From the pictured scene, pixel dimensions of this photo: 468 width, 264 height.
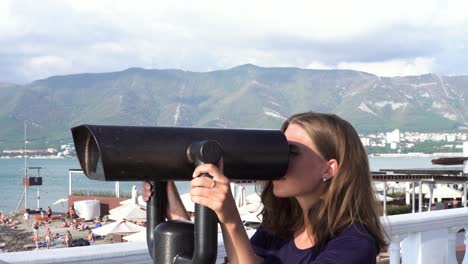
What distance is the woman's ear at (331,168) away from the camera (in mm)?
1664

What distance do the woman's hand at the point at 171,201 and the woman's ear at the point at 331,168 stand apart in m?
0.36

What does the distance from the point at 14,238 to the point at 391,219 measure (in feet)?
122

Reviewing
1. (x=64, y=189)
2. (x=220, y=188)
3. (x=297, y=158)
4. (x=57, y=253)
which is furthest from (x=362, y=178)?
(x=64, y=189)

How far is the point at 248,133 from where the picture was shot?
1.41 m

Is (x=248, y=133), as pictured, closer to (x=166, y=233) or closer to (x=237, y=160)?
(x=237, y=160)

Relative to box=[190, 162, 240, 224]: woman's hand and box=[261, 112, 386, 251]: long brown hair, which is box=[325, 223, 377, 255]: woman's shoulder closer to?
box=[261, 112, 386, 251]: long brown hair

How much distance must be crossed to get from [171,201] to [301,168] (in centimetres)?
33

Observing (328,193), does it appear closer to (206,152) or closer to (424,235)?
(206,152)

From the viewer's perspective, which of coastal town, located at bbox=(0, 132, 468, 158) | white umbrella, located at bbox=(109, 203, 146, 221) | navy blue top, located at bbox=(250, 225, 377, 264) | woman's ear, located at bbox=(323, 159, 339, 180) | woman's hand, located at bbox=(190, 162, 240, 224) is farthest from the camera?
coastal town, located at bbox=(0, 132, 468, 158)

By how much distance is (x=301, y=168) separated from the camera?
1.63m

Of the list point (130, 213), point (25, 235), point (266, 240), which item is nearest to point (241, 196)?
point (130, 213)

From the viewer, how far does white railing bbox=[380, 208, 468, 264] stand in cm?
387

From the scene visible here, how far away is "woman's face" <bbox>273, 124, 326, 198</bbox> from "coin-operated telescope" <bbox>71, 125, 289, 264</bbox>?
15 centimetres

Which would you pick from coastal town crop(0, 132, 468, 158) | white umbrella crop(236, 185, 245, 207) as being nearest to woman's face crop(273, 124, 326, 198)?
white umbrella crop(236, 185, 245, 207)
